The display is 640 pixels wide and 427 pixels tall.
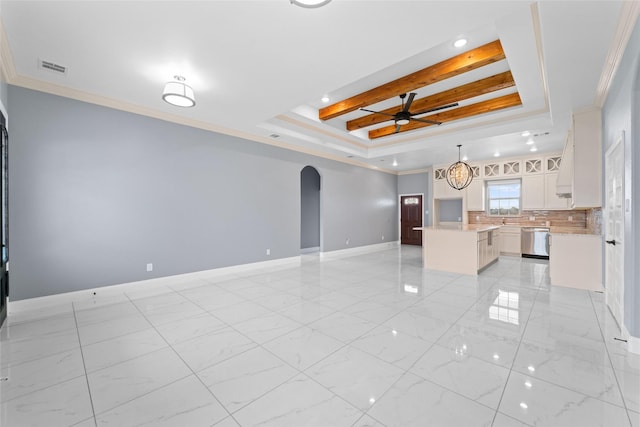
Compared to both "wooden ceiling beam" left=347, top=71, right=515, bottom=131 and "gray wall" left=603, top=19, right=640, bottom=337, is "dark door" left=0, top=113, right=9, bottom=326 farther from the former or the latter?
"gray wall" left=603, top=19, right=640, bottom=337

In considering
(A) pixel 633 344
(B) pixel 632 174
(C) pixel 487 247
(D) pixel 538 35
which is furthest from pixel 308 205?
(A) pixel 633 344

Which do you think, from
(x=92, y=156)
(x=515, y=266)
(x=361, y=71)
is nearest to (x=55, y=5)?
(x=92, y=156)

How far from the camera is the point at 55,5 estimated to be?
2.24 meters

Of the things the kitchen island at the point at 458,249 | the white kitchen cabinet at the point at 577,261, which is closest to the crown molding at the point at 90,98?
the kitchen island at the point at 458,249

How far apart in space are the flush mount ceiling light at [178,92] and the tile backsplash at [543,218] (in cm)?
859

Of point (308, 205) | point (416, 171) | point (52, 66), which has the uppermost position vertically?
point (52, 66)

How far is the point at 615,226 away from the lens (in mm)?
2963

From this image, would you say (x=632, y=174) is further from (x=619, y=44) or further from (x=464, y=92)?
(x=464, y=92)

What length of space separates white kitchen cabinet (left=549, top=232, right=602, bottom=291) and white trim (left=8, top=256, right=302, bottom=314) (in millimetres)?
5226

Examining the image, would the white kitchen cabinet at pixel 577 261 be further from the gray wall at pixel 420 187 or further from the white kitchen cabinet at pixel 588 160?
the gray wall at pixel 420 187

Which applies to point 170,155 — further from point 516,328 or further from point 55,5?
point 516,328

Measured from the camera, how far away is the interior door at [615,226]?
107 inches

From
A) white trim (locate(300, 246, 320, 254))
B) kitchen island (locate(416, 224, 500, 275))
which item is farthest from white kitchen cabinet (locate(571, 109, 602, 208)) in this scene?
white trim (locate(300, 246, 320, 254))

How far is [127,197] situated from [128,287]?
1409mm
